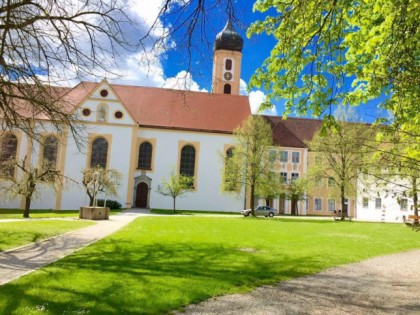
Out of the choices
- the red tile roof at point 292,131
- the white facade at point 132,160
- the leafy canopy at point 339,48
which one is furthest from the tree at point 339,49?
the red tile roof at point 292,131

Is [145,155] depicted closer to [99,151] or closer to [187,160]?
[187,160]

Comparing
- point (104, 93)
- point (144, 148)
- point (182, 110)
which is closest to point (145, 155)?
point (144, 148)

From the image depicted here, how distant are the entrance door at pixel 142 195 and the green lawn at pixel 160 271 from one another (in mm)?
26984

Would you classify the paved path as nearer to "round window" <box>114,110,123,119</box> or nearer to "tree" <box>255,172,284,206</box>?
"tree" <box>255,172,284,206</box>

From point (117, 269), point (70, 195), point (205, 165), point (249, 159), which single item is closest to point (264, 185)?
point (249, 159)

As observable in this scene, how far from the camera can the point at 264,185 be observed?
33.2 m

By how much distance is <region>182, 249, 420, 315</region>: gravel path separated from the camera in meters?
6.11

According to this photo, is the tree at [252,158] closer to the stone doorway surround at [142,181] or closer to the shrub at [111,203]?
the stone doorway surround at [142,181]

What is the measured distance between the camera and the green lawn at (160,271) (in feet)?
19.6

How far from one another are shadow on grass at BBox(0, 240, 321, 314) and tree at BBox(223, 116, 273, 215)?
2182 cm

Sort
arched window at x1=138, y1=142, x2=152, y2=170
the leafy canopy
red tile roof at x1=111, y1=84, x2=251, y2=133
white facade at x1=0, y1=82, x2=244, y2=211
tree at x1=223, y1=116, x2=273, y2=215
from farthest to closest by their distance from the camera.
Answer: red tile roof at x1=111, y1=84, x2=251, y2=133, arched window at x1=138, y1=142, x2=152, y2=170, white facade at x1=0, y1=82, x2=244, y2=211, tree at x1=223, y1=116, x2=273, y2=215, the leafy canopy

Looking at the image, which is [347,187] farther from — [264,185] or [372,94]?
[372,94]

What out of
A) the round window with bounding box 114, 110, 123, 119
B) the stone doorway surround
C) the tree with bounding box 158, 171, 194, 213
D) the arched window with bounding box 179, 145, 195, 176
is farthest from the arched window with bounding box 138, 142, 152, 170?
the round window with bounding box 114, 110, 123, 119

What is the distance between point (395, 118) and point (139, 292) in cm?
571
